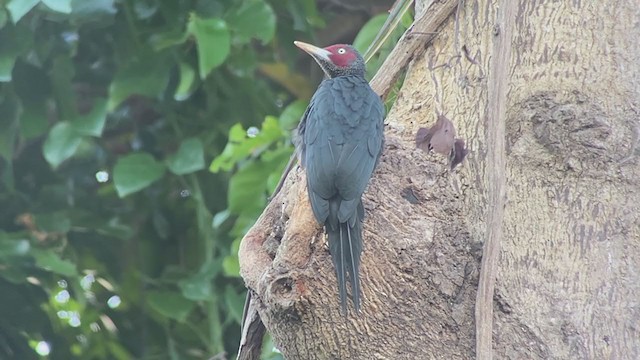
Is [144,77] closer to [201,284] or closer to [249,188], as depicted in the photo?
[249,188]

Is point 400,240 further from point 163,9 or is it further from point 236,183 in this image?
point 163,9

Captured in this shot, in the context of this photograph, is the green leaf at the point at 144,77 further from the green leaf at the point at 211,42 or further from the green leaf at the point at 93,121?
the green leaf at the point at 211,42

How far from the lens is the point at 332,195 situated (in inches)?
98.7

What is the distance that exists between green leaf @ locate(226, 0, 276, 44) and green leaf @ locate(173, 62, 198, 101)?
271mm

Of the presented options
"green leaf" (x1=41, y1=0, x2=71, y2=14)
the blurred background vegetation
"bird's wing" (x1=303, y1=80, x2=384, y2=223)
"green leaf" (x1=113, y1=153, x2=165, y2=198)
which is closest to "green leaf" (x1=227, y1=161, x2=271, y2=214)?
the blurred background vegetation

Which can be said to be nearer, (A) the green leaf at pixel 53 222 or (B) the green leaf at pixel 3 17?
(B) the green leaf at pixel 3 17

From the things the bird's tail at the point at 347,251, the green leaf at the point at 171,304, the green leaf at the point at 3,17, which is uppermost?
the bird's tail at the point at 347,251

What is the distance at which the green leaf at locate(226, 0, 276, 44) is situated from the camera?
3818mm

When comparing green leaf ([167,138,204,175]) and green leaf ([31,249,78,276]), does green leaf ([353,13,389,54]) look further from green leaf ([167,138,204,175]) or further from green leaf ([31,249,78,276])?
green leaf ([31,249,78,276])

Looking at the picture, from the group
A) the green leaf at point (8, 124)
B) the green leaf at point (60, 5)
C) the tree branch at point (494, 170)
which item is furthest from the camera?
the green leaf at point (8, 124)

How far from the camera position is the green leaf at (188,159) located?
391 cm

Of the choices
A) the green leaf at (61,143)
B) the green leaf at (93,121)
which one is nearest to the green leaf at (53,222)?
the green leaf at (61,143)

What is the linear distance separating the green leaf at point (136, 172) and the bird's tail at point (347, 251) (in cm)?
161

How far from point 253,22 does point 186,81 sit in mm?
367
